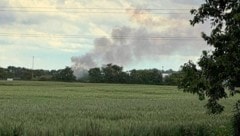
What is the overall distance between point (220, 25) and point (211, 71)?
6.38 ft

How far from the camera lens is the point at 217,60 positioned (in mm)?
16250

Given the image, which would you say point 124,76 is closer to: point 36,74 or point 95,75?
point 95,75

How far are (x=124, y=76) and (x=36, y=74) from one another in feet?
107

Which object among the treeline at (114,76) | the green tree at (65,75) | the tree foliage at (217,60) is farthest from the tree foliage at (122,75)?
the tree foliage at (217,60)

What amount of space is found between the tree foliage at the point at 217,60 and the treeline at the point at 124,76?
11330cm

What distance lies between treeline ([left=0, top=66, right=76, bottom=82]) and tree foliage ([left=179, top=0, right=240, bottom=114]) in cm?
12002

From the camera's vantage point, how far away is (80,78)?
461 feet

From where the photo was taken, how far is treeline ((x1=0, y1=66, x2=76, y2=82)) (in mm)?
139050

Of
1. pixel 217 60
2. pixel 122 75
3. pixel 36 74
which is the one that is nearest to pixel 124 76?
pixel 122 75

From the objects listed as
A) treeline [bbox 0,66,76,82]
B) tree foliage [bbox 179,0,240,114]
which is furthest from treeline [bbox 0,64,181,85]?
tree foliage [bbox 179,0,240,114]

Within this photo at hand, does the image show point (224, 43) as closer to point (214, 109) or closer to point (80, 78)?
point (214, 109)

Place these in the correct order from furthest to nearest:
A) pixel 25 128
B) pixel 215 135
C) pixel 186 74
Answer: pixel 186 74 < pixel 215 135 < pixel 25 128

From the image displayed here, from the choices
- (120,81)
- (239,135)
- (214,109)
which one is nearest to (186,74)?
(214,109)

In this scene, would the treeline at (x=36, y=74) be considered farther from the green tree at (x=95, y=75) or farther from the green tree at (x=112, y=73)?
the green tree at (x=112, y=73)
